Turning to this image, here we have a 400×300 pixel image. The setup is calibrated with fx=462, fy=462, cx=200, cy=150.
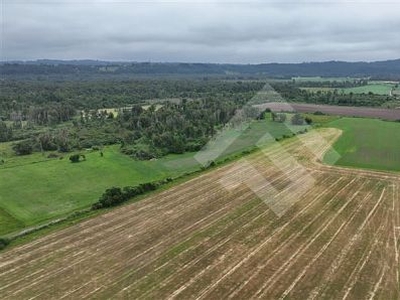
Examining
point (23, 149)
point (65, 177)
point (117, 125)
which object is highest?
point (65, 177)

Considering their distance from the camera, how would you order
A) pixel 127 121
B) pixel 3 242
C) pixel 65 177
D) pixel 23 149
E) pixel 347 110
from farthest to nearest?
pixel 347 110, pixel 127 121, pixel 23 149, pixel 65 177, pixel 3 242

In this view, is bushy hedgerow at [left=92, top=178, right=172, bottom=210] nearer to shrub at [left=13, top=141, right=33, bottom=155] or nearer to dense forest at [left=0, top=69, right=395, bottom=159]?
dense forest at [left=0, top=69, right=395, bottom=159]

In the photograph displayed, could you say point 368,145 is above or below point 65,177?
above

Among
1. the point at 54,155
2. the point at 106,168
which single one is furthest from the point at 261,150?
the point at 54,155

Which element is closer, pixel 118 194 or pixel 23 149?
pixel 118 194

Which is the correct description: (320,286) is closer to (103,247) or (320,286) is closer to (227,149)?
(103,247)

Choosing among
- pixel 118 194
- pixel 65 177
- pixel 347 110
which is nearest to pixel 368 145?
pixel 118 194

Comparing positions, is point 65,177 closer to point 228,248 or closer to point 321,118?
point 228,248

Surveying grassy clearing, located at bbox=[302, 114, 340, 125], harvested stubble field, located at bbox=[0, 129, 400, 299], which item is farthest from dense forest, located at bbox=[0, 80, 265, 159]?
harvested stubble field, located at bbox=[0, 129, 400, 299]
